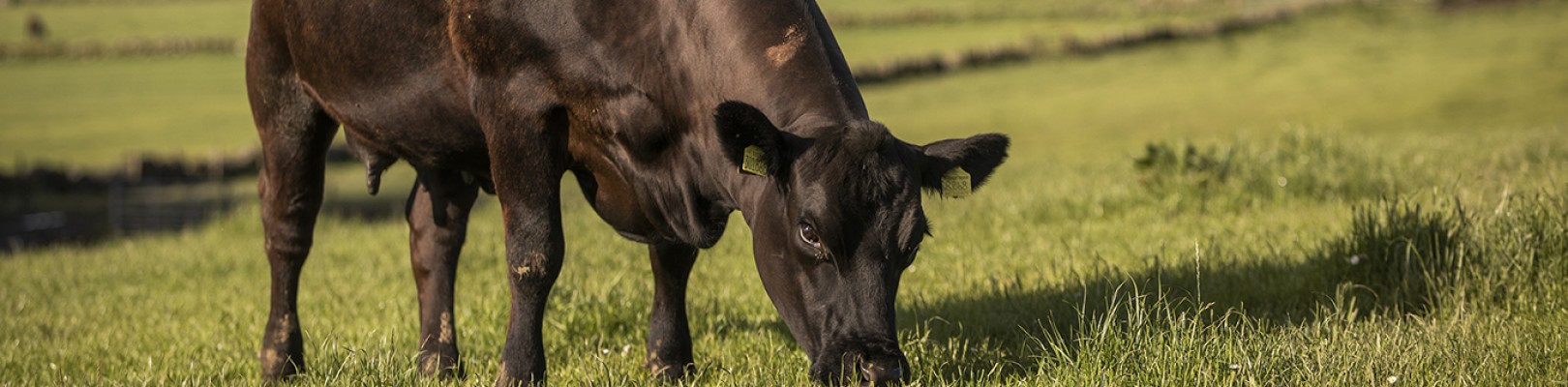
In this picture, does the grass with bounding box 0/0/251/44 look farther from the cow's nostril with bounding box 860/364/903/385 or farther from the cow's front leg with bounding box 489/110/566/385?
the cow's nostril with bounding box 860/364/903/385

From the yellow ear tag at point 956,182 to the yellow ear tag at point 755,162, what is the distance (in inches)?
23.4

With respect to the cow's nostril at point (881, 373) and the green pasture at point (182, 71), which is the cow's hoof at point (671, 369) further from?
the green pasture at point (182, 71)

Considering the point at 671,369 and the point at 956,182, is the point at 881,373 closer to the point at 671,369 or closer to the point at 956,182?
the point at 956,182

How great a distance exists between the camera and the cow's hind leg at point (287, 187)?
6.21 meters

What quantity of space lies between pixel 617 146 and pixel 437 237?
71.8 inches

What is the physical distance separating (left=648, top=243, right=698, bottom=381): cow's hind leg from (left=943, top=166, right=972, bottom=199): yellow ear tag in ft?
4.63

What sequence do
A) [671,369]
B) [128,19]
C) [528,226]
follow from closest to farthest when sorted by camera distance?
[528,226]
[671,369]
[128,19]

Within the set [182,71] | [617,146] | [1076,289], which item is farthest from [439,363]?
[182,71]

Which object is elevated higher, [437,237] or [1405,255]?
[1405,255]

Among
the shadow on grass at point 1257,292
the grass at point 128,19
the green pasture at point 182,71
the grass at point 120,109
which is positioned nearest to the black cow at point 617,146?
the shadow on grass at point 1257,292

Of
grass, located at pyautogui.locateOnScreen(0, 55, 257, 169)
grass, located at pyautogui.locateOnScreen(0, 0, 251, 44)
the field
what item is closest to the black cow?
the field

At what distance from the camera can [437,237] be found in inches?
253

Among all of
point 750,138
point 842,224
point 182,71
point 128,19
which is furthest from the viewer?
point 128,19

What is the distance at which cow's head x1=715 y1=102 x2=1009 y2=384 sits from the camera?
13.3 feet
